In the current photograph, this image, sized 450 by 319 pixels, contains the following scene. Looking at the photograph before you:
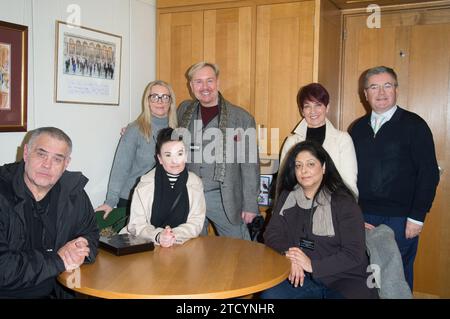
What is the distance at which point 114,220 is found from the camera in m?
2.87

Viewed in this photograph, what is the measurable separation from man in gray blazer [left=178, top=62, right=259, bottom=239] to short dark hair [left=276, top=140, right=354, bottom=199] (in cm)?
51

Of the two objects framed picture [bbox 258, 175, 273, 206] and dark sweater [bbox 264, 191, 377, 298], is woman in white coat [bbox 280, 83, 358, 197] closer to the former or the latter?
dark sweater [bbox 264, 191, 377, 298]

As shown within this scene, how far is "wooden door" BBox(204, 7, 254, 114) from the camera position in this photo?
3.35 m

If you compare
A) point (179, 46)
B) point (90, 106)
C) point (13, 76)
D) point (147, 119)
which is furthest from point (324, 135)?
point (13, 76)

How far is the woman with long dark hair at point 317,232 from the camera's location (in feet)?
6.91

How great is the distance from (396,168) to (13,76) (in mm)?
2287

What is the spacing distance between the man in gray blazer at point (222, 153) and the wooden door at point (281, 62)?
393 millimetres

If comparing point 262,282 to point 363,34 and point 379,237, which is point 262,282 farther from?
point 363,34

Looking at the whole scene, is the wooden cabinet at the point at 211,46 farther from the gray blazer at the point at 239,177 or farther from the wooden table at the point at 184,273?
the wooden table at the point at 184,273

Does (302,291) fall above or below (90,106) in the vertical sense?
below

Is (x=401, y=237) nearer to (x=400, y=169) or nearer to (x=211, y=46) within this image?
(x=400, y=169)

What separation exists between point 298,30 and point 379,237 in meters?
1.69

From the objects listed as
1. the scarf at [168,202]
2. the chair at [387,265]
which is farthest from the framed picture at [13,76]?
the chair at [387,265]

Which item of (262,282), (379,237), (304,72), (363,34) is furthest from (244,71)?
(262,282)
